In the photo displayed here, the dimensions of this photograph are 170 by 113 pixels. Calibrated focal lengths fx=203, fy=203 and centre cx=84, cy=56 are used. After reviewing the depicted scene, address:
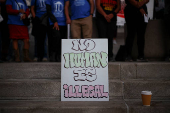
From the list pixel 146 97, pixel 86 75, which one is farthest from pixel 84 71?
pixel 146 97

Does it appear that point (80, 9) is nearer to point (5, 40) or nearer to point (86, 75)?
point (86, 75)

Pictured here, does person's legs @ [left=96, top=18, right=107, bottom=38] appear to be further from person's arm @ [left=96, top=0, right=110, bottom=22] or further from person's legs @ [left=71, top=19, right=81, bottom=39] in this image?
person's legs @ [left=71, top=19, right=81, bottom=39]

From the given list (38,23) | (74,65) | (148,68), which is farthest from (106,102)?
(38,23)

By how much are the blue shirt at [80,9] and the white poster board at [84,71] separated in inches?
40.4

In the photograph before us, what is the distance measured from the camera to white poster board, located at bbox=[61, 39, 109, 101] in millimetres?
2754

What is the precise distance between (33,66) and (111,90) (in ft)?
4.21

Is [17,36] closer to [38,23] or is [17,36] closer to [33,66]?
[38,23]

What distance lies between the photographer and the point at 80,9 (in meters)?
3.78

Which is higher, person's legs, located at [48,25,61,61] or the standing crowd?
the standing crowd

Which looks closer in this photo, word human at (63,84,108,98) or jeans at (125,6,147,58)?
word human at (63,84,108,98)

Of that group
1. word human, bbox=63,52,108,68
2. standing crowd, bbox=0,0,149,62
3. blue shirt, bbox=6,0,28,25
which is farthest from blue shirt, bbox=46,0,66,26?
word human, bbox=63,52,108,68

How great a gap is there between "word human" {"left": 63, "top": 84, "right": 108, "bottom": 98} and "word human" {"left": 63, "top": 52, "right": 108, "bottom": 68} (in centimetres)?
30

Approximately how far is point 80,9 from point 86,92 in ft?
5.61

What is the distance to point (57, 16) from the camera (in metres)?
4.01
